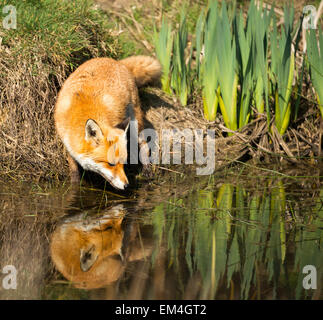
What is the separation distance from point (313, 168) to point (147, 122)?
2.31 metres

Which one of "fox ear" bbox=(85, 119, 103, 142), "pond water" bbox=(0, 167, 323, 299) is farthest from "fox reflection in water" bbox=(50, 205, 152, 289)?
"fox ear" bbox=(85, 119, 103, 142)

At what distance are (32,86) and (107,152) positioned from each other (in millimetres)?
1369

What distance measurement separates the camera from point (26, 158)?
549 centimetres

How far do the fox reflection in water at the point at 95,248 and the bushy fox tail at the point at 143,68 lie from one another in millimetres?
2770

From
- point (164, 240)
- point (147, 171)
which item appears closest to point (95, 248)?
point (164, 240)

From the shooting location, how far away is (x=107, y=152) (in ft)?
16.3

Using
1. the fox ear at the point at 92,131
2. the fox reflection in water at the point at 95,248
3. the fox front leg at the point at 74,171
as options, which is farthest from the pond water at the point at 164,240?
the fox ear at the point at 92,131

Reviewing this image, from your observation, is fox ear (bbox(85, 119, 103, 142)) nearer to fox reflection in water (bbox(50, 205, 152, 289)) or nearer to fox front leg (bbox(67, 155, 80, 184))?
fox front leg (bbox(67, 155, 80, 184))

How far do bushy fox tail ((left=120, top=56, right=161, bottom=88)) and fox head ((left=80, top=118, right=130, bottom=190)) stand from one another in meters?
1.73

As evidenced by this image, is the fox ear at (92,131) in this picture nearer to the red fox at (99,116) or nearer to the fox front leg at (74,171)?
the red fox at (99,116)

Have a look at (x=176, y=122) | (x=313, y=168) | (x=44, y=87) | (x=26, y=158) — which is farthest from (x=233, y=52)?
(x=26, y=158)

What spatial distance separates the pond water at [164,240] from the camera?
3043 millimetres

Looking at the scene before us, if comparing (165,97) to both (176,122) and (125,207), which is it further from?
(125,207)

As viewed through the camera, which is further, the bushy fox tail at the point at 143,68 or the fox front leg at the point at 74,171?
the bushy fox tail at the point at 143,68
